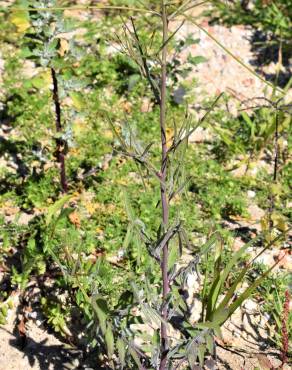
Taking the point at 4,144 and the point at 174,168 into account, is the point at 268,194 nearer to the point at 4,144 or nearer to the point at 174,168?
the point at 4,144

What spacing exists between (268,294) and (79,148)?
192 cm

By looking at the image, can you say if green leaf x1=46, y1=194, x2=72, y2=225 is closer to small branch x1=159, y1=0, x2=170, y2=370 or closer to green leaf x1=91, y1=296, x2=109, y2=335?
small branch x1=159, y1=0, x2=170, y2=370

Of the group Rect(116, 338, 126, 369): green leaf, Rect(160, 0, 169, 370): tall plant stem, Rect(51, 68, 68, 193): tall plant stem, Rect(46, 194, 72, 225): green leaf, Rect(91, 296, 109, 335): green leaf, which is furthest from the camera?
Rect(51, 68, 68, 193): tall plant stem

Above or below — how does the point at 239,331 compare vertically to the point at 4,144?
below

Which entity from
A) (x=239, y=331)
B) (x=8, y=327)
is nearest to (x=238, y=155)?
(x=239, y=331)

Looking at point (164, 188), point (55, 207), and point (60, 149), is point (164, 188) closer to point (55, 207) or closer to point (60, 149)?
point (55, 207)

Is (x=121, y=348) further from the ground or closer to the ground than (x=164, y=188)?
closer to the ground

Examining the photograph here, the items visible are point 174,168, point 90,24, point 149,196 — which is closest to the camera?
point 174,168

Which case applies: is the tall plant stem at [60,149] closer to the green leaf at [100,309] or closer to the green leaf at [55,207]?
the green leaf at [55,207]

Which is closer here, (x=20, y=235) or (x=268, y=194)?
(x=20, y=235)

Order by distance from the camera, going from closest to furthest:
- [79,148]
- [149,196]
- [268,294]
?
[268,294]
[149,196]
[79,148]

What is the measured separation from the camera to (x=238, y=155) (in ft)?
16.0

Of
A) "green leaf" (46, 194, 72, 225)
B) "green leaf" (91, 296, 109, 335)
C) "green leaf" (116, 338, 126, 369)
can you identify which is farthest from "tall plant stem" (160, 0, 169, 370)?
"green leaf" (46, 194, 72, 225)

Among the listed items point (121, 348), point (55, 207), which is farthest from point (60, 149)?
point (121, 348)
